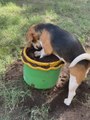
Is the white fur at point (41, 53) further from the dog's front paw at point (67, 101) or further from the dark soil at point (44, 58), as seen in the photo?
the dog's front paw at point (67, 101)

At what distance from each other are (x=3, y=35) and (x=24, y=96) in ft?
4.39

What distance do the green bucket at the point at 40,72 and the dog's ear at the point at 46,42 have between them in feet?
0.44

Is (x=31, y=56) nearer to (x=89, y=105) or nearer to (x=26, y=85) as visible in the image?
(x=26, y=85)

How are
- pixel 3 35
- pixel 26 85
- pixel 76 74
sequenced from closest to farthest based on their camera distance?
pixel 76 74 < pixel 26 85 < pixel 3 35

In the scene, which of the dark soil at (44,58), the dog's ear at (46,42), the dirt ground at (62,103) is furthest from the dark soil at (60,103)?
the dog's ear at (46,42)

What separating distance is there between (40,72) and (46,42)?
0.99 feet

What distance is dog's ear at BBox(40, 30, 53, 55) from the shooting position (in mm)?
2873

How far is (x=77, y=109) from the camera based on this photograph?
9.66 feet

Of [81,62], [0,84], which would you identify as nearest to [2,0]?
[0,84]

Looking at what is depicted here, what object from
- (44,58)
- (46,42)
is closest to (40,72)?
(44,58)

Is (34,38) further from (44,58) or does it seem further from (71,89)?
(71,89)

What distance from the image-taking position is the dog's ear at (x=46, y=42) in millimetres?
2873

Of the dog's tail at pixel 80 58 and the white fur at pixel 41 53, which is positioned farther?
the white fur at pixel 41 53

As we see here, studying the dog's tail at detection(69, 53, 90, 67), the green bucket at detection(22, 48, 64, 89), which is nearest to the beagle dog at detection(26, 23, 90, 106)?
the dog's tail at detection(69, 53, 90, 67)
